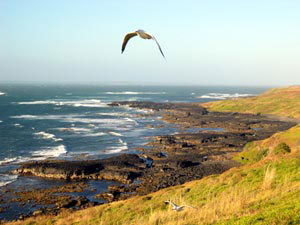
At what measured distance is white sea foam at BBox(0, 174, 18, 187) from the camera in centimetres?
3995

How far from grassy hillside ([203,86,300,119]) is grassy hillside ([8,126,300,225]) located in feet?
320

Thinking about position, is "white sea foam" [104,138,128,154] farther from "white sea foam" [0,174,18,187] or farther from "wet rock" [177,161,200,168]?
"white sea foam" [0,174,18,187]

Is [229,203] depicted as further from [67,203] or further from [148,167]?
[148,167]

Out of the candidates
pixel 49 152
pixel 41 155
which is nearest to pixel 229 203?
A: pixel 41 155

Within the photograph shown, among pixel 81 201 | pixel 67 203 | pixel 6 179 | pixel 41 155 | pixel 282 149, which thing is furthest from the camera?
pixel 41 155

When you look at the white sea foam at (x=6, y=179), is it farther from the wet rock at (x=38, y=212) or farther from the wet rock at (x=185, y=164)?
the wet rock at (x=185, y=164)

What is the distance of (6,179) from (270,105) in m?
115

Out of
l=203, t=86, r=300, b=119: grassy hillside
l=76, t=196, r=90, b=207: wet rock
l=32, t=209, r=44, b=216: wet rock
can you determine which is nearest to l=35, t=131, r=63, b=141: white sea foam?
l=76, t=196, r=90, b=207: wet rock

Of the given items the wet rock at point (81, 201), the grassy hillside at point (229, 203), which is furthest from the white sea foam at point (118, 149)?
the grassy hillside at point (229, 203)

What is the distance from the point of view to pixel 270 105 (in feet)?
435

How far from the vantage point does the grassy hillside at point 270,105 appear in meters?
121

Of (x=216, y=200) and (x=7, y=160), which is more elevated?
(x=216, y=200)

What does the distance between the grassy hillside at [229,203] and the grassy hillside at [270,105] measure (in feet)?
320

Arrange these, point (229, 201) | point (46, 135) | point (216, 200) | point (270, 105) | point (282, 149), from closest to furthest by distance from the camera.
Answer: point (229, 201), point (216, 200), point (282, 149), point (46, 135), point (270, 105)
